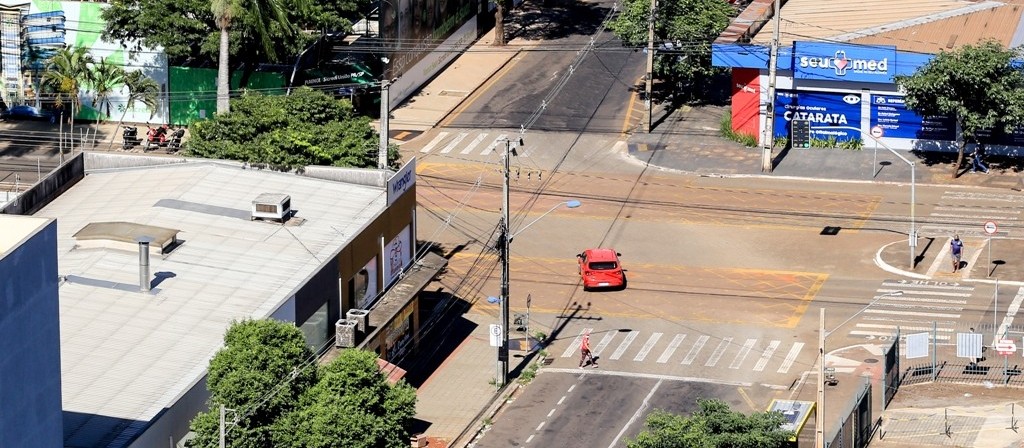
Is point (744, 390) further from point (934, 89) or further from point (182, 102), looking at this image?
point (182, 102)

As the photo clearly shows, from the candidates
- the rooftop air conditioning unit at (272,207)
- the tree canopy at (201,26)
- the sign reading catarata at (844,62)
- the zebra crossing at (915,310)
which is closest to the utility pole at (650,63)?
the sign reading catarata at (844,62)

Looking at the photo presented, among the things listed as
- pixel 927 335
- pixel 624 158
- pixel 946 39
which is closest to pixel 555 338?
pixel 927 335

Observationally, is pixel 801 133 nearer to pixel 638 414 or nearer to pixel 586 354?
pixel 586 354

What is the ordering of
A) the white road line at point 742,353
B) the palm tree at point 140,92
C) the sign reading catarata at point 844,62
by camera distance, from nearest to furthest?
the white road line at point 742,353 → the sign reading catarata at point 844,62 → the palm tree at point 140,92

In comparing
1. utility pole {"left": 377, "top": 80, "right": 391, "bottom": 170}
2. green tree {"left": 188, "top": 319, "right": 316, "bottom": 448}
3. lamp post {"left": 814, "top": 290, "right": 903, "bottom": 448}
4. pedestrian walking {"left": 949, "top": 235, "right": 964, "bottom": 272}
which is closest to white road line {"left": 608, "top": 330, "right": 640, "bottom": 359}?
utility pole {"left": 377, "top": 80, "right": 391, "bottom": 170}

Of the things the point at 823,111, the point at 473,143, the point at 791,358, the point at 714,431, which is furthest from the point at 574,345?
the point at 823,111

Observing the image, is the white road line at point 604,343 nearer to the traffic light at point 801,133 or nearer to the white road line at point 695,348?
the white road line at point 695,348
